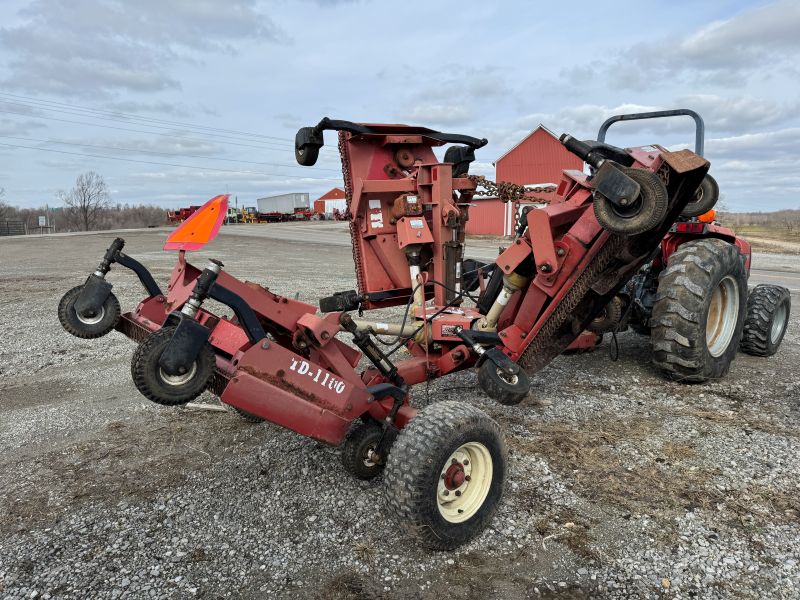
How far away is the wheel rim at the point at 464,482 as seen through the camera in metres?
2.90

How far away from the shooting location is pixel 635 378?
5.50 meters

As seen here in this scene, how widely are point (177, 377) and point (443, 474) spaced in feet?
4.42

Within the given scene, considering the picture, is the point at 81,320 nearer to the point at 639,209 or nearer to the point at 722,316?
the point at 639,209

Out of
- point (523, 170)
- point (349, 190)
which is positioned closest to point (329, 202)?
point (523, 170)

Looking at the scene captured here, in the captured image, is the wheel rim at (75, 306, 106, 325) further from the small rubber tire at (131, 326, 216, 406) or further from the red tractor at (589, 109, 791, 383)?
the red tractor at (589, 109, 791, 383)

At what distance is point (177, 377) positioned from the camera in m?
2.50

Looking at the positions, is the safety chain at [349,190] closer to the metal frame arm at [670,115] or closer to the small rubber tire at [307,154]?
the small rubber tire at [307,154]

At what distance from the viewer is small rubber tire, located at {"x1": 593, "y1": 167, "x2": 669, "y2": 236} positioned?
10.7 feet

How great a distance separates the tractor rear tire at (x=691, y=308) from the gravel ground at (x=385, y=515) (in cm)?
26

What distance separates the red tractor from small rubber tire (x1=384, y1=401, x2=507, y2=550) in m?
2.48

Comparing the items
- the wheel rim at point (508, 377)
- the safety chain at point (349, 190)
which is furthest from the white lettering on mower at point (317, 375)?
the safety chain at point (349, 190)

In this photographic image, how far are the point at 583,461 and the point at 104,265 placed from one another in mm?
3138

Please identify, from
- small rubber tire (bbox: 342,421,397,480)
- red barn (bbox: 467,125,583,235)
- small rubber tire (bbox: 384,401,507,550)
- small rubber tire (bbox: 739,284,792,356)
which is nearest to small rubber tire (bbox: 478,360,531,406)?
small rubber tire (bbox: 384,401,507,550)

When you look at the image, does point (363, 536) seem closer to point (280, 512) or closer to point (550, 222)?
point (280, 512)
